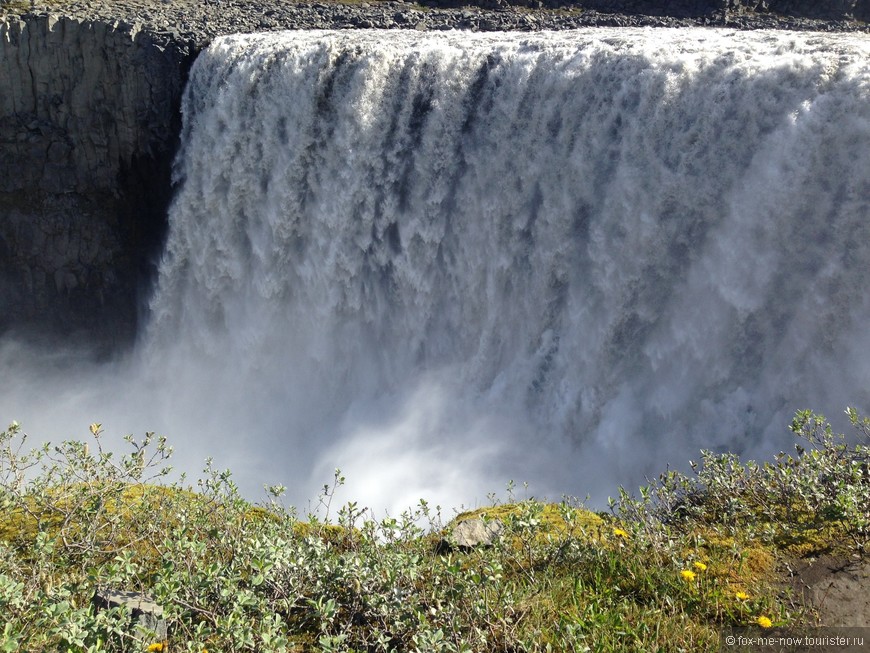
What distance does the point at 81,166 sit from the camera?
20.0 meters

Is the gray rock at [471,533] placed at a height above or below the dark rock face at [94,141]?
below

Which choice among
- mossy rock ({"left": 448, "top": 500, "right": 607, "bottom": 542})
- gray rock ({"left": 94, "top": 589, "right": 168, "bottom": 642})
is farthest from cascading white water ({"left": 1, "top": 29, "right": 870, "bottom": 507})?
gray rock ({"left": 94, "top": 589, "right": 168, "bottom": 642})

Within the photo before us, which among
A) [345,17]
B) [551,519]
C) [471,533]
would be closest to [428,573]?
[471,533]

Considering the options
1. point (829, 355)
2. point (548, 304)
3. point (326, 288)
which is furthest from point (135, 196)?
point (829, 355)

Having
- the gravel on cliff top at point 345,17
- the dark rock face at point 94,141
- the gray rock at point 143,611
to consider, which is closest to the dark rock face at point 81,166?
the dark rock face at point 94,141

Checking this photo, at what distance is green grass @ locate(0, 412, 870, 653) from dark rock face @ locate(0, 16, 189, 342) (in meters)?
14.7

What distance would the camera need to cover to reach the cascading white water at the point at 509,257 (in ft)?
33.3

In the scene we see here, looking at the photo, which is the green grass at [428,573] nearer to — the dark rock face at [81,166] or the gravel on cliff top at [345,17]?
the dark rock face at [81,166]

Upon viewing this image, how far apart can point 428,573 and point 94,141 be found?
18432 millimetres

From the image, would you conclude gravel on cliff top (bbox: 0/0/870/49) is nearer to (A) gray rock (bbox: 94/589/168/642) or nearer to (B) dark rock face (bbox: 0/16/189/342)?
(B) dark rock face (bbox: 0/16/189/342)

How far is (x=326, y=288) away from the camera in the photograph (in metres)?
15.9

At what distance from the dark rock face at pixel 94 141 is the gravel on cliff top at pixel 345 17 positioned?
106 millimetres

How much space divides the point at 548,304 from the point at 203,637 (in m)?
9.57

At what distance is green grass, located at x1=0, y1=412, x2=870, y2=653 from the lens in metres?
4.23
